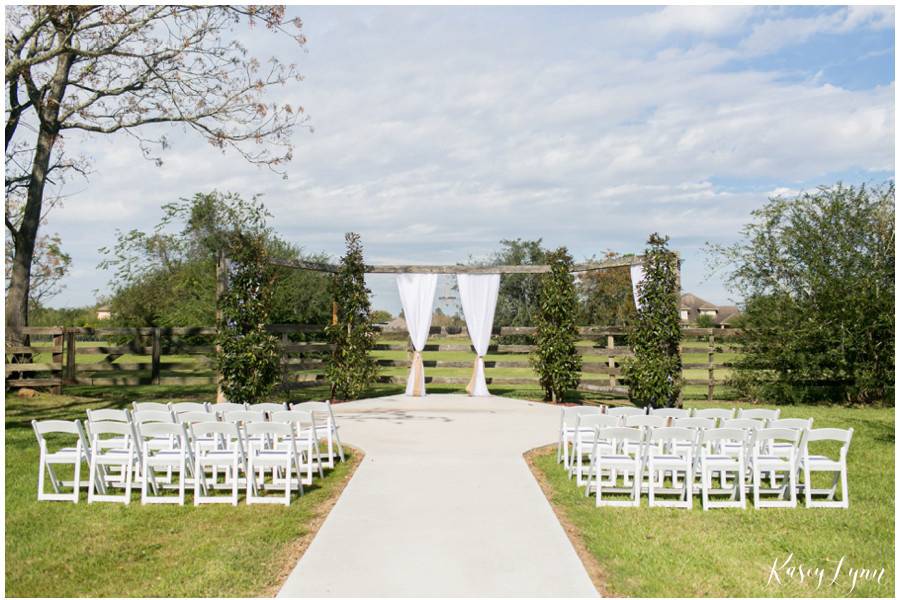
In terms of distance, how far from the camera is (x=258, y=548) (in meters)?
5.24

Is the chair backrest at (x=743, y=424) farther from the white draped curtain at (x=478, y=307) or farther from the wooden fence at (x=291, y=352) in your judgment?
the white draped curtain at (x=478, y=307)

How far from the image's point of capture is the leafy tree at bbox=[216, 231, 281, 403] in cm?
1240

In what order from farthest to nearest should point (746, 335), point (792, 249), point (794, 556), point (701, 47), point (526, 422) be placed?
point (792, 249) < point (746, 335) < point (526, 422) < point (701, 47) < point (794, 556)

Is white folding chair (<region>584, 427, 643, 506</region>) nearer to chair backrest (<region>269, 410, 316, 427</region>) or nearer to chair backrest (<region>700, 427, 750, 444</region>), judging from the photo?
chair backrest (<region>700, 427, 750, 444</region>)

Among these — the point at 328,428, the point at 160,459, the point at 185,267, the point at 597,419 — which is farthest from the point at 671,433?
the point at 185,267

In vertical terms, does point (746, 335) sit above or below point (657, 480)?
above

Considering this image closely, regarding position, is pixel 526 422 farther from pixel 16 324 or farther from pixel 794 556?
pixel 16 324

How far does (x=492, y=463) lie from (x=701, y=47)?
665 cm

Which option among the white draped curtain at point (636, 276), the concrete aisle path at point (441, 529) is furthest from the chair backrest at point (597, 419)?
the white draped curtain at point (636, 276)

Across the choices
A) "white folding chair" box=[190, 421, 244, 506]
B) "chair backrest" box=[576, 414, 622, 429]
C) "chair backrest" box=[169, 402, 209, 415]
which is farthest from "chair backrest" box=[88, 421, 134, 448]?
"chair backrest" box=[576, 414, 622, 429]

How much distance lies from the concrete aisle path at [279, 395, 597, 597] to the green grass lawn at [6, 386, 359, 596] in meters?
0.26

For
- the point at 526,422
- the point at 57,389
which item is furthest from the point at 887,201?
the point at 57,389

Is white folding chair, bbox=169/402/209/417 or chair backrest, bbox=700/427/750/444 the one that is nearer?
chair backrest, bbox=700/427/750/444
